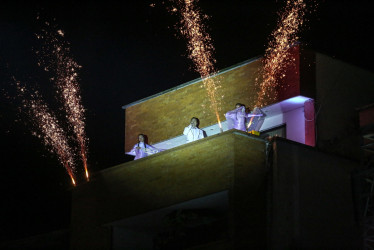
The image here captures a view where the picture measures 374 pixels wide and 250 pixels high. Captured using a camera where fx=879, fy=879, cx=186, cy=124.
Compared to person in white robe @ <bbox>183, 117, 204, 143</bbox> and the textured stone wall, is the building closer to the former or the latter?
the textured stone wall

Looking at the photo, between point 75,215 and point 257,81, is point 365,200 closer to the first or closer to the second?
point 257,81

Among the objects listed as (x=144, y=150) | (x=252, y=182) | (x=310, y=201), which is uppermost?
(x=144, y=150)

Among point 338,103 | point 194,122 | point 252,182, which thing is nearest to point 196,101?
point 194,122

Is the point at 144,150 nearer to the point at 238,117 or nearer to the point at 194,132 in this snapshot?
the point at 194,132

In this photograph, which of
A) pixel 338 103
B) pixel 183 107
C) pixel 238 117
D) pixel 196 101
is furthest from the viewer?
pixel 183 107

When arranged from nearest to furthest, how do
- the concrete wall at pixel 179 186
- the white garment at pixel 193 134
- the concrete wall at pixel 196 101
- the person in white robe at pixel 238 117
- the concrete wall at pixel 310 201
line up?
the concrete wall at pixel 179 186
the concrete wall at pixel 310 201
the person in white robe at pixel 238 117
the concrete wall at pixel 196 101
the white garment at pixel 193 134

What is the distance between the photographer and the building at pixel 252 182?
25312mm

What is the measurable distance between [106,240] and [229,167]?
5.62 m

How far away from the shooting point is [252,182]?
25.5 meters

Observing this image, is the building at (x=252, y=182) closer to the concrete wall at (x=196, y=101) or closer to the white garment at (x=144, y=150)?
the concrete wall at (x=196, y=101)

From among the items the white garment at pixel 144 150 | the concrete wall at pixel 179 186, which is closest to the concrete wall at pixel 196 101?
the white garment at pixel 144 150

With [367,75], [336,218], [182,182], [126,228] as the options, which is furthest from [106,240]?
[367,75]

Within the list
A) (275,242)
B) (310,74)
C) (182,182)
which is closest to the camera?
(275,242)

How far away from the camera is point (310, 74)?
28391mm
